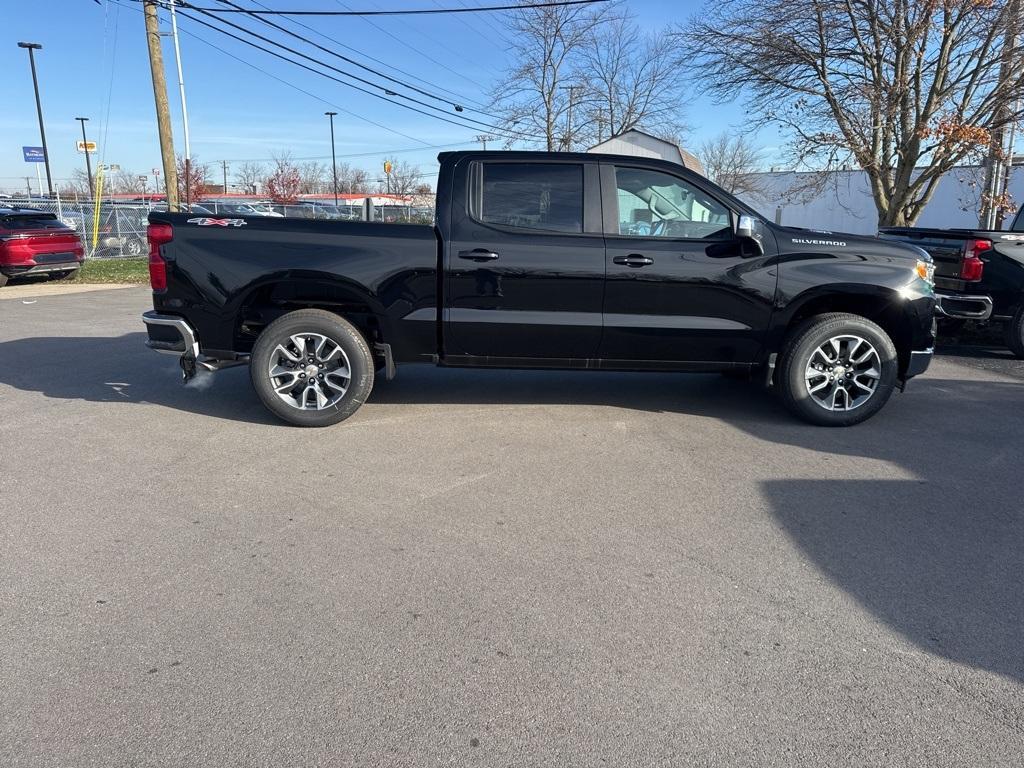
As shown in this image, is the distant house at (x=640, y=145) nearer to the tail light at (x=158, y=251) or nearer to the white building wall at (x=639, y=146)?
the white building wall at (x=639, y=146)

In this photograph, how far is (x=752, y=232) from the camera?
5.52 meters

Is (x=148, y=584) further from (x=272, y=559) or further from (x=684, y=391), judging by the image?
(x=684, y=391)

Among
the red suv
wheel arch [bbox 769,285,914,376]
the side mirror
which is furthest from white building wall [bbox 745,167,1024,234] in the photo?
the side mirror

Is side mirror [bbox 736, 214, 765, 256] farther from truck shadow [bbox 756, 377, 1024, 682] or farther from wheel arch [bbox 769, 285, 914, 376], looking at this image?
truck shadow [bbox 756, 377, 1024, 682]

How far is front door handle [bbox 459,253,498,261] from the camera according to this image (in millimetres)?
5570

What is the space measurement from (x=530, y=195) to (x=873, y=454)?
302 centimetres

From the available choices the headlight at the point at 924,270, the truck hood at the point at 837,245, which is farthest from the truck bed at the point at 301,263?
the headlight at the point at 924,270

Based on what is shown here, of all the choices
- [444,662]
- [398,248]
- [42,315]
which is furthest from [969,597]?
[42,315]

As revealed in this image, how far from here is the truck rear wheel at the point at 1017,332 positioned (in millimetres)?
8958

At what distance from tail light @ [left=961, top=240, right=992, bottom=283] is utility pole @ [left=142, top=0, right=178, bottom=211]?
15998mm

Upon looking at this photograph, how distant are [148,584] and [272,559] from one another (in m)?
0.53

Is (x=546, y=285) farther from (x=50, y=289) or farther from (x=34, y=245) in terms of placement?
(x=34, y=245)

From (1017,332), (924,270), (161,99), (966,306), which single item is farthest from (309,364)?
(161,99)

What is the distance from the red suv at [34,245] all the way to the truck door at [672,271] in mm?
14501
